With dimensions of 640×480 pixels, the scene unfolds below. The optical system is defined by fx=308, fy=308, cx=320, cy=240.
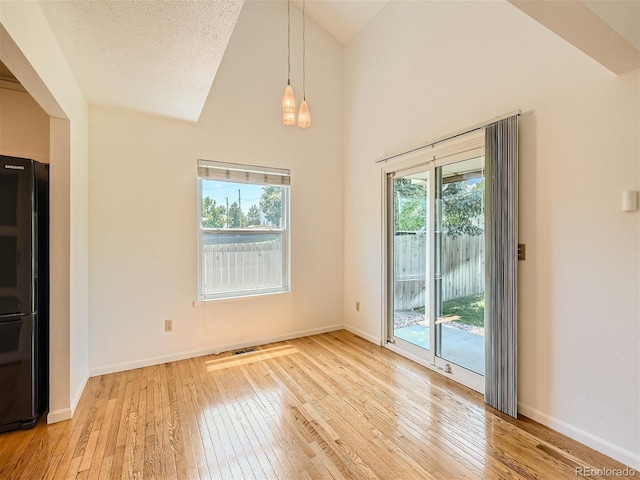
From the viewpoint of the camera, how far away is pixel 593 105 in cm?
194

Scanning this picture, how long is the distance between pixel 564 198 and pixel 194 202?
3.30 m

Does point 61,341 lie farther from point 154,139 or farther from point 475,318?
point 475,318

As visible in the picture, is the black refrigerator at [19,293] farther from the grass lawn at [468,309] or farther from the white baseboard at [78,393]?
the grass lawn at [468,309]

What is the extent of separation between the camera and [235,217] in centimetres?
367

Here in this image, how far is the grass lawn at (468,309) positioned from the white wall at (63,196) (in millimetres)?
3222

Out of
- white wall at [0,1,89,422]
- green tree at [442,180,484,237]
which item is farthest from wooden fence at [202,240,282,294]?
green tree at [442,180,484,237]

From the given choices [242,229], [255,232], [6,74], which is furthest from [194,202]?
[6,74]

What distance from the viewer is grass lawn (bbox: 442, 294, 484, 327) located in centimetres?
274

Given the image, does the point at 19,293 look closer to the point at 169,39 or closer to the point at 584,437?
the point at 169,39

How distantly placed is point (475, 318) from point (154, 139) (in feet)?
11.8

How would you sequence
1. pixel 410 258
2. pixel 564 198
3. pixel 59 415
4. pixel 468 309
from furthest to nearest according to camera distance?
pixel 410 258 → pixel 468 309 → pixel 59 415 → pixel 564 198

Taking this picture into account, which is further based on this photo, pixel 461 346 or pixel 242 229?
pixel 242 229

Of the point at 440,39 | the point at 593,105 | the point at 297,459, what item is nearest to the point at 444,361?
the point at 297,459

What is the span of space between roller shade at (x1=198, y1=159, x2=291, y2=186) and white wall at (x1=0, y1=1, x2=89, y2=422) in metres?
1.09
